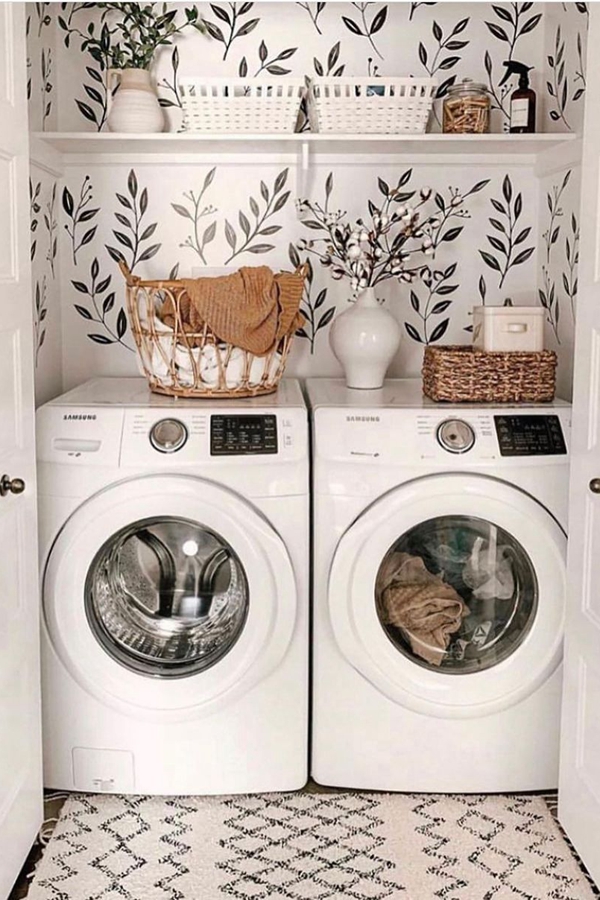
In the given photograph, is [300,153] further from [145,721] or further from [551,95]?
[145,721]

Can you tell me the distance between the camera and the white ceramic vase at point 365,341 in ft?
9.12

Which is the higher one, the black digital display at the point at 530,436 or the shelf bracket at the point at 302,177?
the shelf bracket at the point at 302,177

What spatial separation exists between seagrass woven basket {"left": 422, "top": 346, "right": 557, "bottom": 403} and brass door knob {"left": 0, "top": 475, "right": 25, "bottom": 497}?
1.06 m

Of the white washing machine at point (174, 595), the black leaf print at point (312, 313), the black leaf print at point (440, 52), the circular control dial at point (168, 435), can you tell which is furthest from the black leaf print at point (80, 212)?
the black leaf print at point (440, 52)

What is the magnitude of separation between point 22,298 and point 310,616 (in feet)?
3.27

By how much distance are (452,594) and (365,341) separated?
70cm

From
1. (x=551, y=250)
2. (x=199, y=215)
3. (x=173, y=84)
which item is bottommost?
(x=551, y=250)

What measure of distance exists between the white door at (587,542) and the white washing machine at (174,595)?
62 centimetres

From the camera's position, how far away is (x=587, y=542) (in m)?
2.16

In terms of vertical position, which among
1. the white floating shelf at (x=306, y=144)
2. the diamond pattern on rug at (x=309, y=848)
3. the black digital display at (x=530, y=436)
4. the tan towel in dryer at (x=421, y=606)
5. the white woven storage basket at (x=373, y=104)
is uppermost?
the white woven storage basket at (x=373, y=104)

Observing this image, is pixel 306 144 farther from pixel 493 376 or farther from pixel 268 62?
pixel 493 376

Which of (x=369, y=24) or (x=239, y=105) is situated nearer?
(x=239, y=105)

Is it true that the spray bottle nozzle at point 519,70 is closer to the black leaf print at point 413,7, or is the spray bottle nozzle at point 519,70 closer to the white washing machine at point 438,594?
the black leaf print at point 413,7

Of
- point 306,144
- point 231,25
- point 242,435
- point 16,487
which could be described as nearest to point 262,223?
point 306,144
